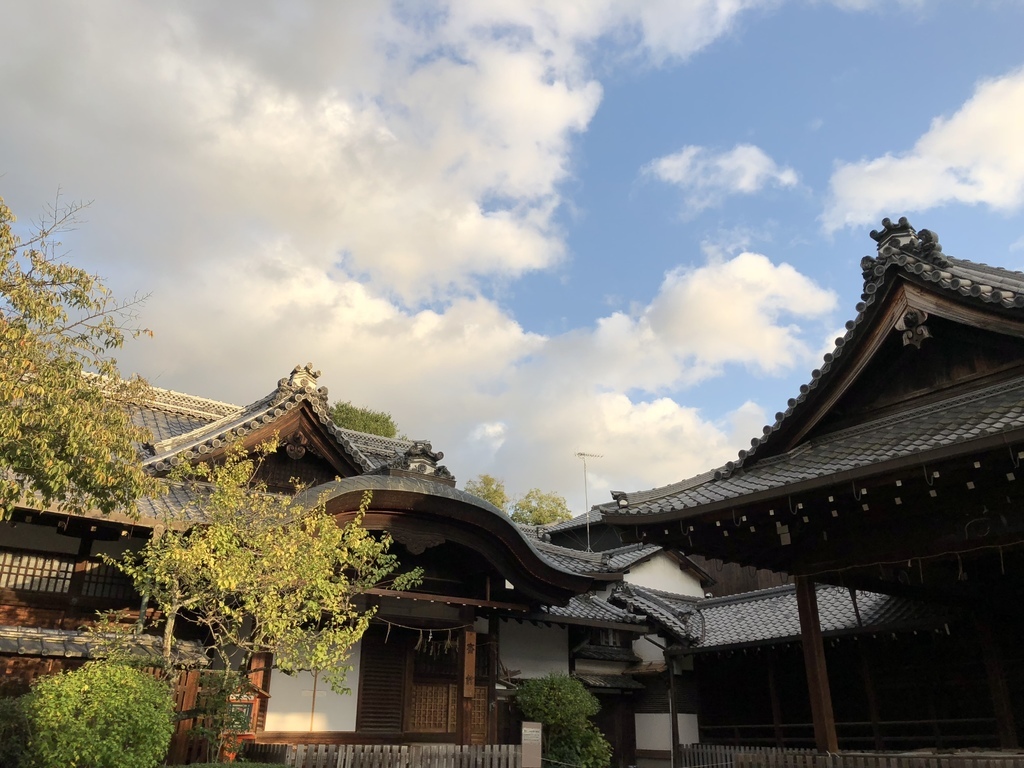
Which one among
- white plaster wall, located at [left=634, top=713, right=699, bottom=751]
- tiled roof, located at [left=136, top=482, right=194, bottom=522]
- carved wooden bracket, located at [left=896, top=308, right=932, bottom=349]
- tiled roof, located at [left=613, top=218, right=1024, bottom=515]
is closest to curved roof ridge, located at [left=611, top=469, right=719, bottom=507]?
tiled roof, located at [left=613, top=218, right=1024, bottom=515]

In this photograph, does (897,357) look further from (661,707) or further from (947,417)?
(661,707)

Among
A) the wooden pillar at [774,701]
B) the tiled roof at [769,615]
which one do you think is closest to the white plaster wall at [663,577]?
the tiled roof at [769,615]

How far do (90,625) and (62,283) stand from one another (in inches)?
220

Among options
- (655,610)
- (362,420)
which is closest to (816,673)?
(655,610)

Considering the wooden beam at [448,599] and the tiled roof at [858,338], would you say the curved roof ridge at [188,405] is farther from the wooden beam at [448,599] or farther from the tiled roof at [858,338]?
the tiled roof at [858,338]

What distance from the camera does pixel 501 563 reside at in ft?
47.9

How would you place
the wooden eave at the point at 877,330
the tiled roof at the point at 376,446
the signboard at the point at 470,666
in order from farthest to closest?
the tiled roof at the point at 376,446, the signboard at the point at 470,666, the wooden eave at the point at 877,330

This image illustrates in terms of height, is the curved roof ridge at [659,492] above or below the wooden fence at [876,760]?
above

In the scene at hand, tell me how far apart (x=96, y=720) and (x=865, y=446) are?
9573mm

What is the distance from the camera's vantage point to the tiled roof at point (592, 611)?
16.5m

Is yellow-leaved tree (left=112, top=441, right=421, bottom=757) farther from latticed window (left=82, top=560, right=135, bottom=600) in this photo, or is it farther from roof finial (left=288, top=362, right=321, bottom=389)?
roof finial (left=288, top=362, right=321, bottom=389)

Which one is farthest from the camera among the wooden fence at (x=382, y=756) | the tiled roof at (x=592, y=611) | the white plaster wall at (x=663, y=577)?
the white plaster wall at (x=663, y=577)

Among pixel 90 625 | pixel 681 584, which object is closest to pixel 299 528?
pixel 90 625

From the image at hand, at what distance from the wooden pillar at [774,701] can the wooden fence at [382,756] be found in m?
7.24
